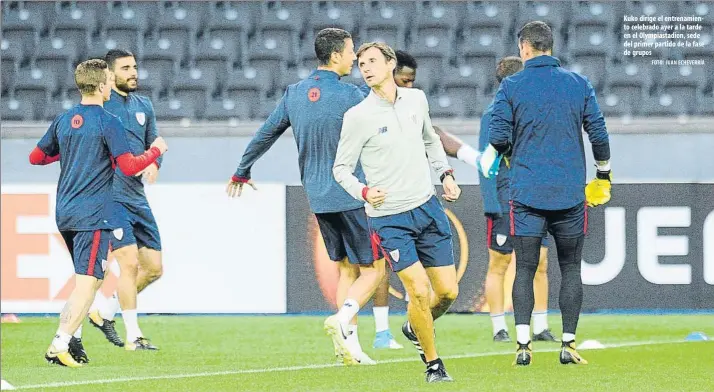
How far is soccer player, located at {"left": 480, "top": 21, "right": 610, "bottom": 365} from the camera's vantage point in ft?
24.3

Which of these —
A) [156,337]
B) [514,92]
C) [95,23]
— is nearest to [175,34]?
[95,23]

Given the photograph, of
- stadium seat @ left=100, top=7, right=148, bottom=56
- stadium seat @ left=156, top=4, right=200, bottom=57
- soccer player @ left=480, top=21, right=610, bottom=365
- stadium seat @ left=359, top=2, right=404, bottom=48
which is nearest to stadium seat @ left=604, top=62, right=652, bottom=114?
stadium seat @ left=359, top=2, right=404, bottom=48

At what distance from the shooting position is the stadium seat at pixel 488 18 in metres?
15.2

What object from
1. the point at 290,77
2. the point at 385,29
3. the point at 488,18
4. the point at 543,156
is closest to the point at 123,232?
the point at 543,156

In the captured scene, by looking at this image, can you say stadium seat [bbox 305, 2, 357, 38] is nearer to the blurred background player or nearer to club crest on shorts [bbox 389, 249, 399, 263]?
the blurred background player

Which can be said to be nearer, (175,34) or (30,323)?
(30,323)

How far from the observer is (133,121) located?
930 centimetres

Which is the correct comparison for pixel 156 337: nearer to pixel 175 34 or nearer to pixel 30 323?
pixel 30 323

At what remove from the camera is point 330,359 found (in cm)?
841

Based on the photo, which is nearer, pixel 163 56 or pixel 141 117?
pixel 141 117

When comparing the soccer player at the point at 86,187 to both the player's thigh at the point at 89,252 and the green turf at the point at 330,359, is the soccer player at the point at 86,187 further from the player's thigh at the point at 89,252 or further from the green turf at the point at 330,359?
the green turf at the point at 330,359

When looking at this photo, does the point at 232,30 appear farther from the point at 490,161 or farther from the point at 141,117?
the point at 490,161

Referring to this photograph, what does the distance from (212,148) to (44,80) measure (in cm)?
313

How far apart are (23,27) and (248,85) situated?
2767mm
